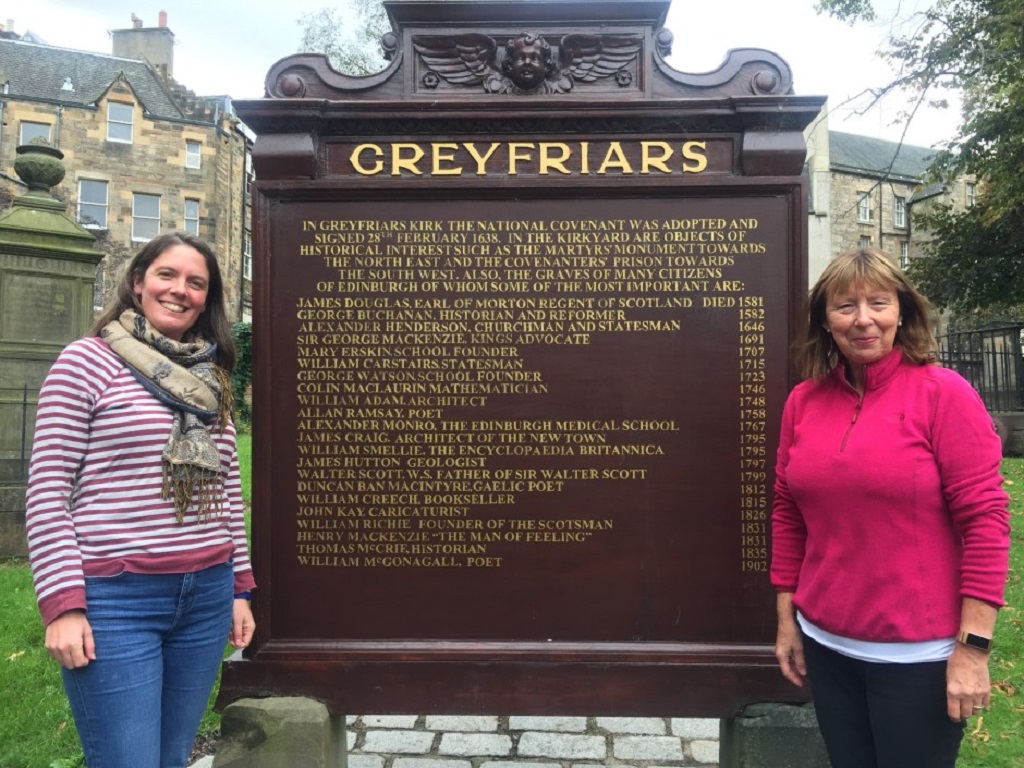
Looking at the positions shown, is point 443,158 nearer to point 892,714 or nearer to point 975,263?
point 892,714

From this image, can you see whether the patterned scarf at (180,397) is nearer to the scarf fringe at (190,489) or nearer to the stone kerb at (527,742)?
the scarf fringe at (190,489)

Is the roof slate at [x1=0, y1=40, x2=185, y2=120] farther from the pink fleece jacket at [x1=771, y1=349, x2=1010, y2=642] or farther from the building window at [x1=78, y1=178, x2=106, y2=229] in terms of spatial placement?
the pink fleece jacket at [x1=771, y1=349, x2=1010, y2=642]

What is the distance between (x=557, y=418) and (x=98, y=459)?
1856 mm

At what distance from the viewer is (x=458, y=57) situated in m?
3.64

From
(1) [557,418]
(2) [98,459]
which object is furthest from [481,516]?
(2) [98,459]

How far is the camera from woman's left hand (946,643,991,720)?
2246 millimetres

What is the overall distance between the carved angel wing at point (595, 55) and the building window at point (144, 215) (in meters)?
33.1

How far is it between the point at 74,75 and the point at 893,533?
40817 mm

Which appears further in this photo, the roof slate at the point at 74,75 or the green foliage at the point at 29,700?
the roof slate at the point at 74,75

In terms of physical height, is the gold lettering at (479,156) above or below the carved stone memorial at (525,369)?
above

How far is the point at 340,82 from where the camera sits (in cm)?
358

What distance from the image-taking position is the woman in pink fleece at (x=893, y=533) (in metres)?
2.28

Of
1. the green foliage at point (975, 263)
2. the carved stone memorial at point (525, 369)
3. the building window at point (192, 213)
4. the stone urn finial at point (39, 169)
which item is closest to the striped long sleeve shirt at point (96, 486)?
the carved stone memorial at point (525, 369)

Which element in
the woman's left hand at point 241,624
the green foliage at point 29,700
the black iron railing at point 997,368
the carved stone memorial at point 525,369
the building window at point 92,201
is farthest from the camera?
the building window at point 92,201
